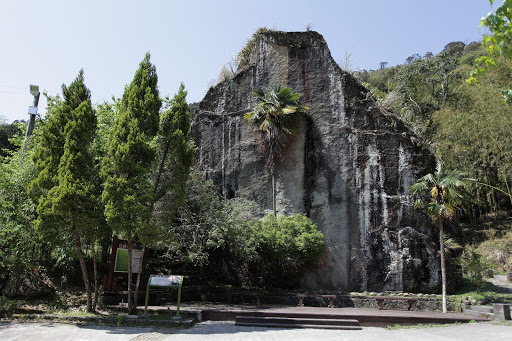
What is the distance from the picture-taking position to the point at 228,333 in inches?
373

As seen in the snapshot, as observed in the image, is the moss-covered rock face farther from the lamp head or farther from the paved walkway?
the lamp head

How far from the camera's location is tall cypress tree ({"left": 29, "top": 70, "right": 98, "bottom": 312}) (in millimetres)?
10500

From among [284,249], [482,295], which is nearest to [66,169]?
[284,249]

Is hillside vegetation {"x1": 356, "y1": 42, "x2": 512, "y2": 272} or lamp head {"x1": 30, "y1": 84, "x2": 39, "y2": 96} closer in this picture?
lamp head {"x1": 30, "y1": 84, "x2": 39, "y2": 96}

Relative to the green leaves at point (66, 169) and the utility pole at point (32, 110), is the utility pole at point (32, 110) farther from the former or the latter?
the green leaves at point (66, 169)

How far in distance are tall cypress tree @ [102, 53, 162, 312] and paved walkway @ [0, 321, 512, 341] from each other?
1.96m

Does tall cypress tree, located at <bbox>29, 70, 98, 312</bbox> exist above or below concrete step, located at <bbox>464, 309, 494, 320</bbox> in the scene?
above

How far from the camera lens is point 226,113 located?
2042 centimetres

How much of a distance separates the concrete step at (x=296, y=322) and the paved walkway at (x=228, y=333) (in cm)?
42

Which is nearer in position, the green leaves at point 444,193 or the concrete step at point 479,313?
the concrete step at point 479,313

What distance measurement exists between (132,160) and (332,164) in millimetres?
10299

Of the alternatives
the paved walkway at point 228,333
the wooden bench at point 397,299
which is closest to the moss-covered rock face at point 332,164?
the wooden bench at point 397,299

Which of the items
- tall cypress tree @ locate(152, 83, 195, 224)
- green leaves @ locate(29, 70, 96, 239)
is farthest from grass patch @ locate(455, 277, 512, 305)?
green leaves @ locate(29, 70, 96, 239)

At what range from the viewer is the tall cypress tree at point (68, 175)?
10500 millimetres
